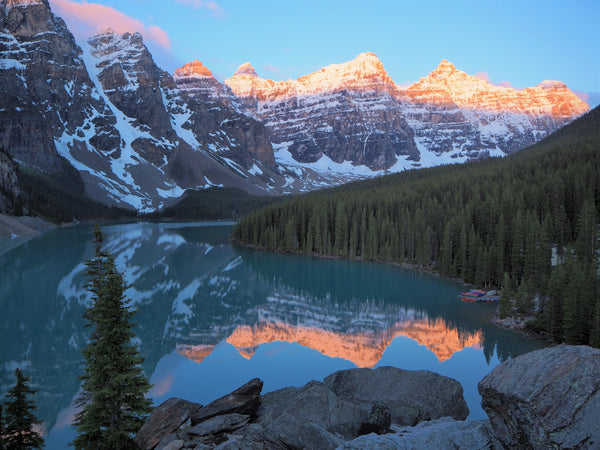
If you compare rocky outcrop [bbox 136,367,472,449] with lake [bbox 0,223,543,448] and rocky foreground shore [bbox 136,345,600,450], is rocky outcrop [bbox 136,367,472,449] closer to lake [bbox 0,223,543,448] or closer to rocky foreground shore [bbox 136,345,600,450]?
rocky foreground shore [bbox 136,345,600,450]

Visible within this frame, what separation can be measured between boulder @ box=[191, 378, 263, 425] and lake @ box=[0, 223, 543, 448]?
879 cm

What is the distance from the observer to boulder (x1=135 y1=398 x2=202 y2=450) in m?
12.6

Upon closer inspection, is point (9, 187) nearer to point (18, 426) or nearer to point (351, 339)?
point (351, 339)

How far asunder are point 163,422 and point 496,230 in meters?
55.8

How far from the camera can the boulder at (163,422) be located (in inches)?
497

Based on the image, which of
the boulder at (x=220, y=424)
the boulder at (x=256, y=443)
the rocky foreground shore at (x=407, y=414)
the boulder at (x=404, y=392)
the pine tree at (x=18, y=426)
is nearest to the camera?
the rocky foreground shore at (x=407, y=414)

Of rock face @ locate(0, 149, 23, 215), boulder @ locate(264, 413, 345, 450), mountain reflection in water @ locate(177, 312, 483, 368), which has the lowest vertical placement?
mountain reflection in water @ locate(177, 312, 483, 368)

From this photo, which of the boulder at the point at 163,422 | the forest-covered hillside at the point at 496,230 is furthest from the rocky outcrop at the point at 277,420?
the forest-covered hillside at the point at 496,230

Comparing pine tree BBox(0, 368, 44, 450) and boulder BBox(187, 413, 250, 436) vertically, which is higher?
boulder BBox(187, 413, 250, 436)

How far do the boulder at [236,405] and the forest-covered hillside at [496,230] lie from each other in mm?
21022

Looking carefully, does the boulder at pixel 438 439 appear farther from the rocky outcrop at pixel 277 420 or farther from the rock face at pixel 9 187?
the rock face at pixel 9 187

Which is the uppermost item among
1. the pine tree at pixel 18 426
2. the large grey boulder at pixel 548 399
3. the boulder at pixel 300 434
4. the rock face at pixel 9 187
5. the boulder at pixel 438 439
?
the rock face at pixel 9 187

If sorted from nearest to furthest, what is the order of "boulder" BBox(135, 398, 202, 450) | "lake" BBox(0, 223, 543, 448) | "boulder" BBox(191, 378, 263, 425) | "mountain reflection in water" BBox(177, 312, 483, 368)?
1. "boulder" BBox(191, 378, 263, 425)
2. "boulder" BBox(135, 398, 202, 450)
3. "lake" BBox(0, 223, 543, 448)
4. "mountain reflection in water" BBox(177, 312, 483, 368)

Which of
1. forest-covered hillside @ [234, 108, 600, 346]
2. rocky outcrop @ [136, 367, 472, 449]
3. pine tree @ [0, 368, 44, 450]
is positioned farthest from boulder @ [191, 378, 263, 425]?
forest-covered hillside @ [234, 108, 600, 346]
